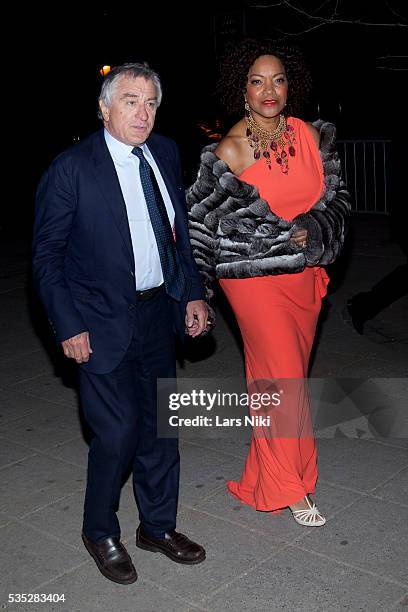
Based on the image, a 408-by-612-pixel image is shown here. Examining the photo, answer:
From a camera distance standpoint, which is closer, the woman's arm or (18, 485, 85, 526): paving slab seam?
the woman's arm

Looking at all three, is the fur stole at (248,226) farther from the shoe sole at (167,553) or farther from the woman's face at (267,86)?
the shoe sole at (167,553)

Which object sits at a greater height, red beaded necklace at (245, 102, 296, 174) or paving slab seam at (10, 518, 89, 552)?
red beaded necklace at (245, 102, 296, 174)

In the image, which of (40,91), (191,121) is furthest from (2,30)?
(191,121)

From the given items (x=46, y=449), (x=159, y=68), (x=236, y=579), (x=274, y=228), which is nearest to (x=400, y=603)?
(x=236, y=579)

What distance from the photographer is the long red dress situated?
4289 millimetres

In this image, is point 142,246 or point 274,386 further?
point 274,386

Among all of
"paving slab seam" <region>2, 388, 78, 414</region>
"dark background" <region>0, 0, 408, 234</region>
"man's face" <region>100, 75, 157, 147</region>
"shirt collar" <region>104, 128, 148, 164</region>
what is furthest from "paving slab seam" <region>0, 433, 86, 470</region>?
"dark background" <region>0, 0, 408, 234</region>

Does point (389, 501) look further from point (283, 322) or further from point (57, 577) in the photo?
point (57, 577)

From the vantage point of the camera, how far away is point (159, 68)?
25.4 metres

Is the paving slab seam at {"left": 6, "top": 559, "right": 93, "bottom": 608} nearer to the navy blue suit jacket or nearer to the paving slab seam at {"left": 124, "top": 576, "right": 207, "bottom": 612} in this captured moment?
the paving slab seam at {"left": 124, "top": 576, "right": 207, "bottom": 612}

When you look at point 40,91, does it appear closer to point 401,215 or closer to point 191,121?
point 191,121

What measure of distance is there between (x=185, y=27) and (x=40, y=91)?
5029mm

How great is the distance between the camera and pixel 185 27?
82.6 ft

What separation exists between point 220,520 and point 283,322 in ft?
3.39
